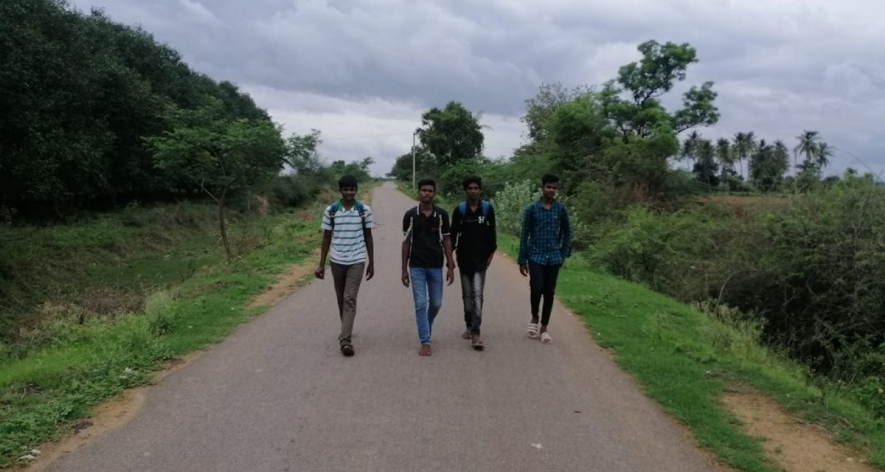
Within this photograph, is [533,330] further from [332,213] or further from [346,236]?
[332,213]

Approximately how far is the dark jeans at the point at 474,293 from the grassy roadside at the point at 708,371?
1.55 metres

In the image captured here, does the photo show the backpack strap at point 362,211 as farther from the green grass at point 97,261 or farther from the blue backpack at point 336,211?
the green grass at point 97,261

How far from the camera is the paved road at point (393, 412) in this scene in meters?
3.94

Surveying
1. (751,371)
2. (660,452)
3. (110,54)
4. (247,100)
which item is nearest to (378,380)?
(660,452)

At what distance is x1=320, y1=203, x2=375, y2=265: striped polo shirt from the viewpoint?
631cm

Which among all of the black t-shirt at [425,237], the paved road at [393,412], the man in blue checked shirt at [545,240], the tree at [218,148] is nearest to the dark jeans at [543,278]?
the man in blue checked shirt at [545,240]

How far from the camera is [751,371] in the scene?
6148 mm

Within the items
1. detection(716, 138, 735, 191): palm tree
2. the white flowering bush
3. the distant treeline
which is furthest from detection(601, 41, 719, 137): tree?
detection(716, 138, 735, 191): palm tree

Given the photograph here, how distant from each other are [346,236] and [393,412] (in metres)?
2.15

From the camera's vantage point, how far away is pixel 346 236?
20.7ft

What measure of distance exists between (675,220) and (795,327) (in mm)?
6082

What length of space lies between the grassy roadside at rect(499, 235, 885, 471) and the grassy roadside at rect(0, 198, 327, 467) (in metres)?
4.54

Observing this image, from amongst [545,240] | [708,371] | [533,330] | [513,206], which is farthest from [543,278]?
[513,206]

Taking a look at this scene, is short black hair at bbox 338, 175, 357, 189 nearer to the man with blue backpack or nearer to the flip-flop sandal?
the man with blue backpack
